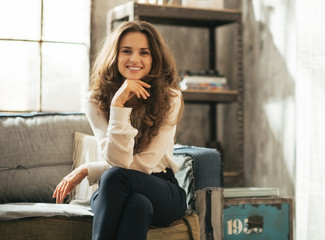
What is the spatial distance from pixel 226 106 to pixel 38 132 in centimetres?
153

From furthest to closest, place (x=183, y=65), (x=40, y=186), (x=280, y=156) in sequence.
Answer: (x=183, y=65), (x=280, y=156), (x=40, y=186)

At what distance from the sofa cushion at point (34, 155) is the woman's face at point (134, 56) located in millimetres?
629

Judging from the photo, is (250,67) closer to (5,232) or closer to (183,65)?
(183,65)

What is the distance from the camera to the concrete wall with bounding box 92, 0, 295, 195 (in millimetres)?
3195

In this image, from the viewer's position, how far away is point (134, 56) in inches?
87.1

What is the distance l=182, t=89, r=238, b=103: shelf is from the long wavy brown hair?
3.24 ft

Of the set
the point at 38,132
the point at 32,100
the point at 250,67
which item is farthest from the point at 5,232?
the point at 250,67

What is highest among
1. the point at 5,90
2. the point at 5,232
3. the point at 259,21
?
the point at 259,21

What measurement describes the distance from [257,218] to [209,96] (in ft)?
3.05

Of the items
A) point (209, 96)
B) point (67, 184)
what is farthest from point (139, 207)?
point (209, 96)

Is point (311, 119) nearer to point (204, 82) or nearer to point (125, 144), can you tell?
point (204, 82)

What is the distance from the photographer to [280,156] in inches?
128

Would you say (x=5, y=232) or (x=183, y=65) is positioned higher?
(x=183, y=65)

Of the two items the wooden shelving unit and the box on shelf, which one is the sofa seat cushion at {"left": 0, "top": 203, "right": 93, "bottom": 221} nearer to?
the box on shelf
